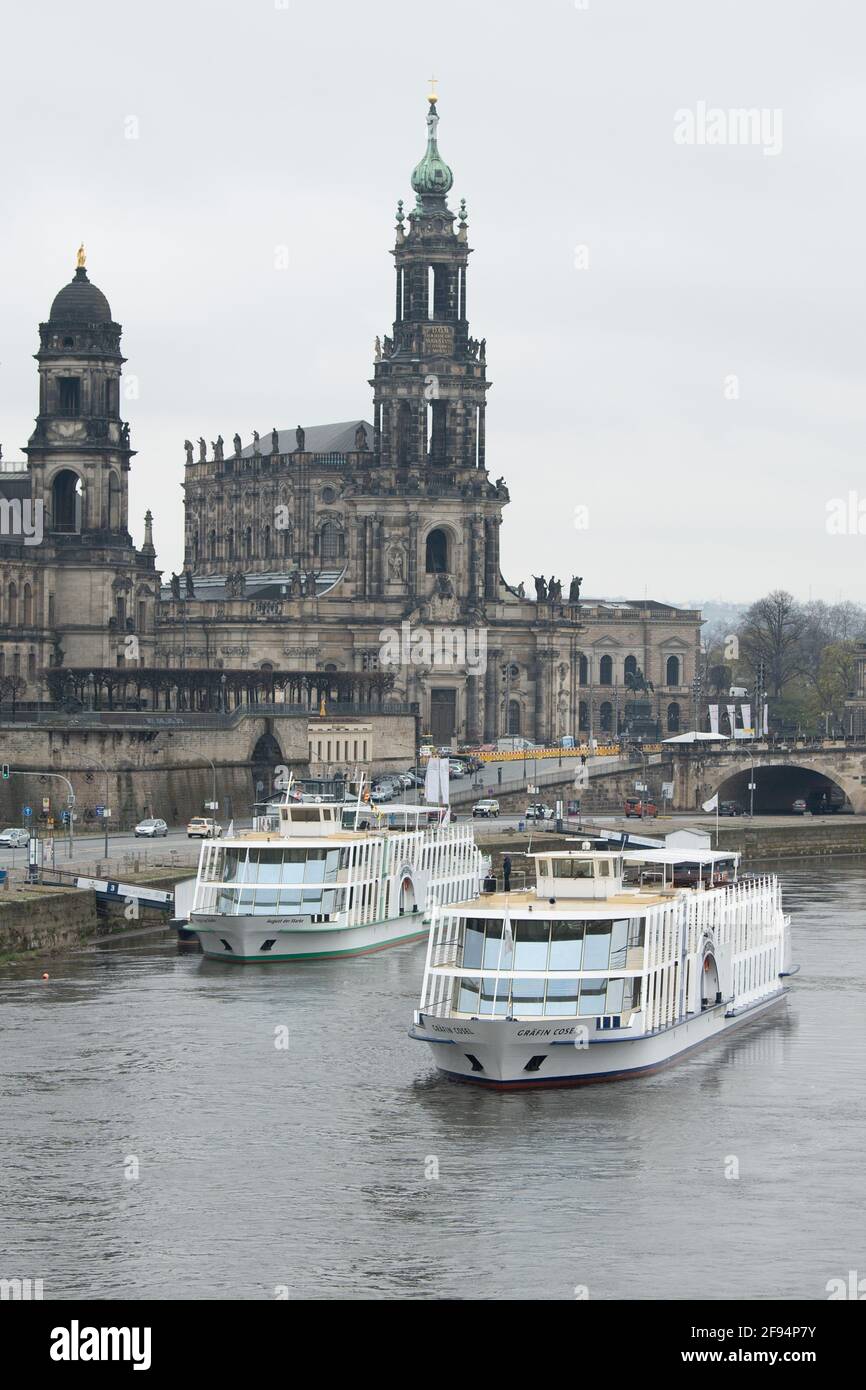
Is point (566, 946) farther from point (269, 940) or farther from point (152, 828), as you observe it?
point (152, 828)

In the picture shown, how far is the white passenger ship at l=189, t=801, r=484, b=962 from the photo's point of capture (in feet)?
235

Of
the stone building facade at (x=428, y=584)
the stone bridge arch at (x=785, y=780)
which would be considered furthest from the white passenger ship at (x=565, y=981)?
the stone building facade at (x=428, y=584)

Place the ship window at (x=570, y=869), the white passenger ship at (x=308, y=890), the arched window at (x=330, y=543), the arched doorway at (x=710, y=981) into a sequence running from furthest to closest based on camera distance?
the arched window at (x=330, y=543) < the white passenger ship at (x=308, y=890) < the arched doorway at (x=710, y=981) < the ship window at (x=570, y=869)

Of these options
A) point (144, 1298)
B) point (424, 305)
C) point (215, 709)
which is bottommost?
point (144, 1298)

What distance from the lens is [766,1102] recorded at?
52.0 m

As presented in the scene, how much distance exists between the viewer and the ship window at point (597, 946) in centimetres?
5378

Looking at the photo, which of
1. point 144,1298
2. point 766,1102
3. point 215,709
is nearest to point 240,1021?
point 766,1102

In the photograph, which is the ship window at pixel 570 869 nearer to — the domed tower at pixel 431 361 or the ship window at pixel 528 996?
the ship window at pixel 528 996

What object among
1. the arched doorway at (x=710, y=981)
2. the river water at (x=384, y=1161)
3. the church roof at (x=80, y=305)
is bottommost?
the river water at (x=384, y=1161)

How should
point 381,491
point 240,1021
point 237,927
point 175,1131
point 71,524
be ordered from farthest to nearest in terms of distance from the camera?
point 381,491
point 71,524
point 237,927
point 240,1021
point 175,1131

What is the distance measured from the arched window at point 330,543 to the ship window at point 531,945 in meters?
108

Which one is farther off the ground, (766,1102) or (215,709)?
(215,709)

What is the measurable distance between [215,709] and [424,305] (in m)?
34.3

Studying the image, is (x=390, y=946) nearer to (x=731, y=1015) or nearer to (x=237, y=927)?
(x=237, y=927)
